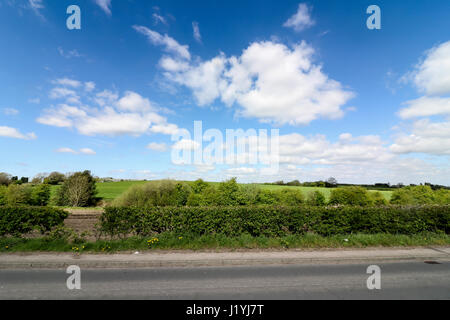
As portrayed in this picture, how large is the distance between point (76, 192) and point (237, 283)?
161 ft

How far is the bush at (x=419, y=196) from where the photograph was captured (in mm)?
29922

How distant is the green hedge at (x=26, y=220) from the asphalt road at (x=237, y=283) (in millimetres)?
3219

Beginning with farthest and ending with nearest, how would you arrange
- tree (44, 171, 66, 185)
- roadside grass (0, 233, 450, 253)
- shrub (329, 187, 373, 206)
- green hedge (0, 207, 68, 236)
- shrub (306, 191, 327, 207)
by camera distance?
tree (44, 171, 66, 185) < shrub (306, 191, 327, 207) < shrub (329, 187, 373, 206) < green hedge (0, 207, 68, 236) < roadside grass (0, 233, 450, 253)

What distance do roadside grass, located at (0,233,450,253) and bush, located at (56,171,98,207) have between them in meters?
41.0

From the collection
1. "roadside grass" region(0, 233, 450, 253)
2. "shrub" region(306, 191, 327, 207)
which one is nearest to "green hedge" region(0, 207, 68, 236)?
"roadside grass" region(0, 233, 450, 253)

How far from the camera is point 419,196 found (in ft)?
104

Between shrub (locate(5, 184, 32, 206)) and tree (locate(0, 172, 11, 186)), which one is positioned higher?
tree (locate(0, 172, 11, 186))

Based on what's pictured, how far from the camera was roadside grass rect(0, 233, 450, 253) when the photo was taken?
7.79 meters

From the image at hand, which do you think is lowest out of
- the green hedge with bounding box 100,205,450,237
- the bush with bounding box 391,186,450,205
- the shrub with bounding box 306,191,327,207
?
the shrub with bounding box 306,191,327,207
